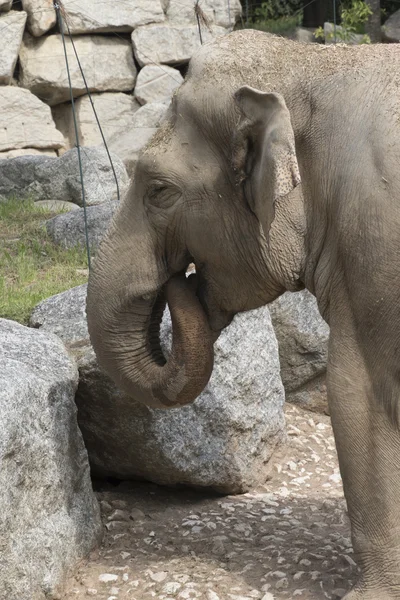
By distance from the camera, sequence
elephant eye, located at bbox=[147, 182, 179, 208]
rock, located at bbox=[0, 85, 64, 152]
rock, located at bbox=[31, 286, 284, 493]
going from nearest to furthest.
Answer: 1. elephant eye, located at bbox=[147, 182, 179, 208]
2. rock, located at bbox=[31, 286, 284, 493]
3. rock, located at bbox=[0, 85, 64, 152]

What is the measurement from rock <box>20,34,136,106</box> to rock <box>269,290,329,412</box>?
7453mm

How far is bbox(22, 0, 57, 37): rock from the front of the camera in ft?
40.7

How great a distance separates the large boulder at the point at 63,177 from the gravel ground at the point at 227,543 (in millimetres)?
4141

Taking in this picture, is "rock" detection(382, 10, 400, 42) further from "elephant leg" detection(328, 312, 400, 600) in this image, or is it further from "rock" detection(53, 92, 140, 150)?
"elephant leg" detection(328, 312, 400, 600)

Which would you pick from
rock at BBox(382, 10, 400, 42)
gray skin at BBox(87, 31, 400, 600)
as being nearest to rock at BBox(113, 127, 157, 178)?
rock at BBox(382, 10, 400, 42)

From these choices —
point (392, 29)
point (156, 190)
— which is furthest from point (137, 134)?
point (156, 190)

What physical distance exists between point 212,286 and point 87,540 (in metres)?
1.25

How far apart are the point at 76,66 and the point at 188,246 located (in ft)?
31.4

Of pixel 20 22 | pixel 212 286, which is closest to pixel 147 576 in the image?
pixel 212 286

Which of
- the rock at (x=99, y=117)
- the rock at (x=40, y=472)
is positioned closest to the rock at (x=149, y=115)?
the rock at (x=99, y=117)

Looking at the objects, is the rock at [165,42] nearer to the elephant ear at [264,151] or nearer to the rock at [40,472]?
the rock at [40,472]

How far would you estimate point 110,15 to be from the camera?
42.4 ft

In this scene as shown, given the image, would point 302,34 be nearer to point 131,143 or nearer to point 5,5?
point 131,143

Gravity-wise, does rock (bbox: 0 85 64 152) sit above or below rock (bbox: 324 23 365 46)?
below
